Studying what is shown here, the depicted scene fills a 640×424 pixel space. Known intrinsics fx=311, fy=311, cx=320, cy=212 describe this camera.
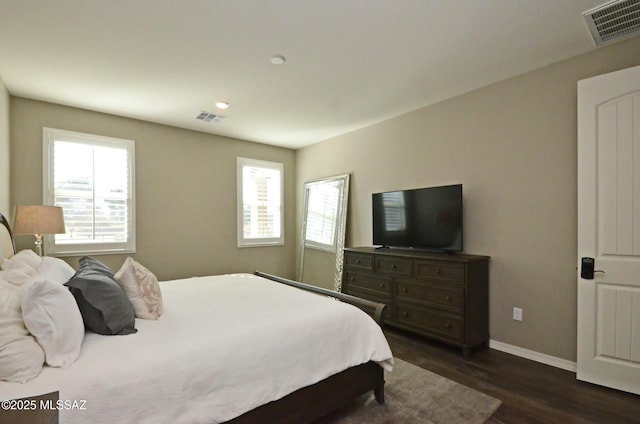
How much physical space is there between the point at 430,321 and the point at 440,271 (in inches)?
21.6

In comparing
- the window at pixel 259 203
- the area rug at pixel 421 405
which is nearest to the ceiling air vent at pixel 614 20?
the area rug at pixel 421 405

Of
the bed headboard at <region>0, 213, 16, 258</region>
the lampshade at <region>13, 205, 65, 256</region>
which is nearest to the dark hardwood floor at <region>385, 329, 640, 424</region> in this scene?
the bed headboard at <region>0, 213, 16, 258</region>

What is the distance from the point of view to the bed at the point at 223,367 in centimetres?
129

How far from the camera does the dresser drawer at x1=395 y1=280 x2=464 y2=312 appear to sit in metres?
3.04

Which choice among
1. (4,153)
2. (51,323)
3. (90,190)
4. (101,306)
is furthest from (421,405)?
(4,153)

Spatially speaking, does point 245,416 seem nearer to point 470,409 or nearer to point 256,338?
point 256,338

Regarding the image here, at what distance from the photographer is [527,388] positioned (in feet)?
7.99

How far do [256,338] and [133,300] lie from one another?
85 cm

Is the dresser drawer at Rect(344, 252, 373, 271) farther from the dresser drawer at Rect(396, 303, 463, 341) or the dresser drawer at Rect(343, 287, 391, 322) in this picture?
the dresser drawer at Rect(396, 303, 463, 341)

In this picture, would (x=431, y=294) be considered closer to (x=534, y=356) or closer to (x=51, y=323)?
(x=534, y=356)

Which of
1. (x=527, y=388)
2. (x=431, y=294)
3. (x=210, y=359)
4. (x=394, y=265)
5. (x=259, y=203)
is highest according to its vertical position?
(x=259, y=203)

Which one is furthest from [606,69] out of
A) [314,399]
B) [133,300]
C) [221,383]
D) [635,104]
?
[133,300]

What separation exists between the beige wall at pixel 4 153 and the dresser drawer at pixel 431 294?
13.8ft

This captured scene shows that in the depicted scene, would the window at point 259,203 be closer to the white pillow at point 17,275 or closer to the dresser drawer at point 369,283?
the dresser drawer at point 369,283
